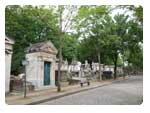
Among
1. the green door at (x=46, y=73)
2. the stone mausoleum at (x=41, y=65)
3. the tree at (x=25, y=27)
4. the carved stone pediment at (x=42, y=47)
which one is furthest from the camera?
the green door at (x=46, y=73)

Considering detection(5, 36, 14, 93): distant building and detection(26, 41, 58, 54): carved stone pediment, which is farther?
detection(26, 41, 58, 54): carved stone pediment

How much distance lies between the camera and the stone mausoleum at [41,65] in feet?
24.5

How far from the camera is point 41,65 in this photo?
838cm

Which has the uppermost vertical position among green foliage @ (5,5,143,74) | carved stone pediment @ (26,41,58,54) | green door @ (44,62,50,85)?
Answer: green foliage @ (5,5,143,74)

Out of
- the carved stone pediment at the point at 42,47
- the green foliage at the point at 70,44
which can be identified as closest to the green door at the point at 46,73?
the carved stone pediment at the point at 42,47

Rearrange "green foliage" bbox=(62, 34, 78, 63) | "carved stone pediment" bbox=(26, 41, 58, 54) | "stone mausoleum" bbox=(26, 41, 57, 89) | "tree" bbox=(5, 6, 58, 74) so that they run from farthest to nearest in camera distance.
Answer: "stone mausoleum" bbox=(26, 41, 57, 89) < "carved stone pediment" bbox=(26, 41, 58, 54) < "green foliage" bbox=(62, 34, 78, 63) < "tree" bbox=(5, 6, 58, 74)

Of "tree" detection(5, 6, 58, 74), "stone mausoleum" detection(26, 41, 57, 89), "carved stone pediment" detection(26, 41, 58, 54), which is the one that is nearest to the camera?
"tree" detection(5, 6, 58, 74)

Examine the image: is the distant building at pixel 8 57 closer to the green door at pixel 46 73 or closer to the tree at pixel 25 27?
the tree at pixel 25 27

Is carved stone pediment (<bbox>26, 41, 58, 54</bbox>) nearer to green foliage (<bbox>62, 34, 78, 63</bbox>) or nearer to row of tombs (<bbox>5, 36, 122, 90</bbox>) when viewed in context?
row of tombs (<bbox>5, 36, 122, 90</bbox>)

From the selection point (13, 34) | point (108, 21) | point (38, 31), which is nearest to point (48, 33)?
point (38, 31)

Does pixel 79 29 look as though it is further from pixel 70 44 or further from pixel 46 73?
pixel 46 73

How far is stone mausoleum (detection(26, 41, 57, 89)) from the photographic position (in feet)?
24.5

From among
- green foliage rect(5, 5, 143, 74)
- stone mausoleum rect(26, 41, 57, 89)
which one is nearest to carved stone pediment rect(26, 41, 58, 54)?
stone mausoleum rect(26, 41, 57, 89)
